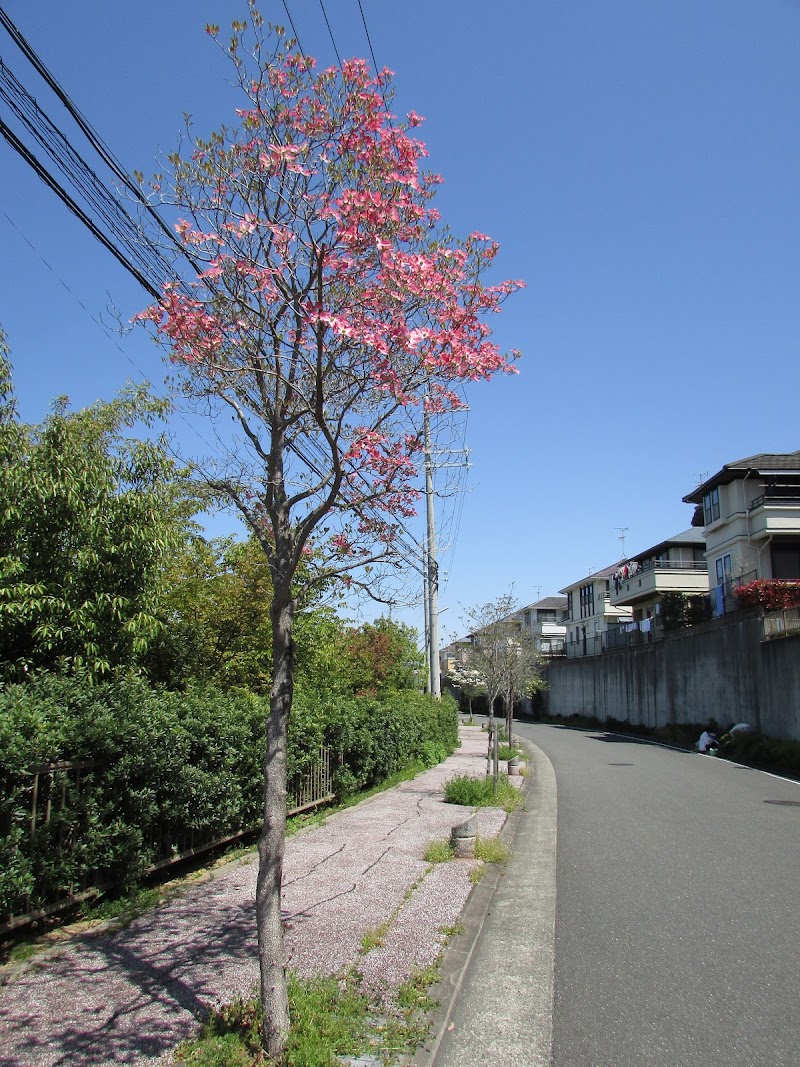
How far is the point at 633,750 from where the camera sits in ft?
82.7

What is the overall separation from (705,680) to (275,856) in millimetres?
27378

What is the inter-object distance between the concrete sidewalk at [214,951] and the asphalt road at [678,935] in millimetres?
740

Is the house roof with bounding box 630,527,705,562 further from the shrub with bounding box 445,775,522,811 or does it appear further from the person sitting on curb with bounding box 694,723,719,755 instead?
the shrub with bounding box 445,775,522,811

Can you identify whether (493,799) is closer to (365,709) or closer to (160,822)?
(365,709)

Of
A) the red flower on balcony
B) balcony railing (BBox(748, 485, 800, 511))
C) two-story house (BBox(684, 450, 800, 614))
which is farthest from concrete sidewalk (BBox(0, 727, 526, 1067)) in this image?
balcony railing (BBox(748, 485, 800, 511))

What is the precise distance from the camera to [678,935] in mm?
5785

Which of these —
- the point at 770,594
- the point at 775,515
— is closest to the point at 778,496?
the point at 775,515

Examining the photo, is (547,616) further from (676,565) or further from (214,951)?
(214,951)

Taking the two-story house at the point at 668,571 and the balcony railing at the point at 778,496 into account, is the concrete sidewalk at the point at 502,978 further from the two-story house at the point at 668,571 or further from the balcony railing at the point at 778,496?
the two-story house at the point at 668,571

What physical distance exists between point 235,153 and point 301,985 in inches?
199

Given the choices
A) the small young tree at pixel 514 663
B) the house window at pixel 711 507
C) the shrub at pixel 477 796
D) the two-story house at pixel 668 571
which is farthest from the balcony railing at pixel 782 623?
the two-story house at pixel 668 571

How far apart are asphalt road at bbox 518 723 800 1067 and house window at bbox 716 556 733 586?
74.4 ft

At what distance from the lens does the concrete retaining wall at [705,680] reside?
21109 mm

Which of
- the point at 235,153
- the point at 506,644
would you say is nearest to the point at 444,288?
the point at 235,153
